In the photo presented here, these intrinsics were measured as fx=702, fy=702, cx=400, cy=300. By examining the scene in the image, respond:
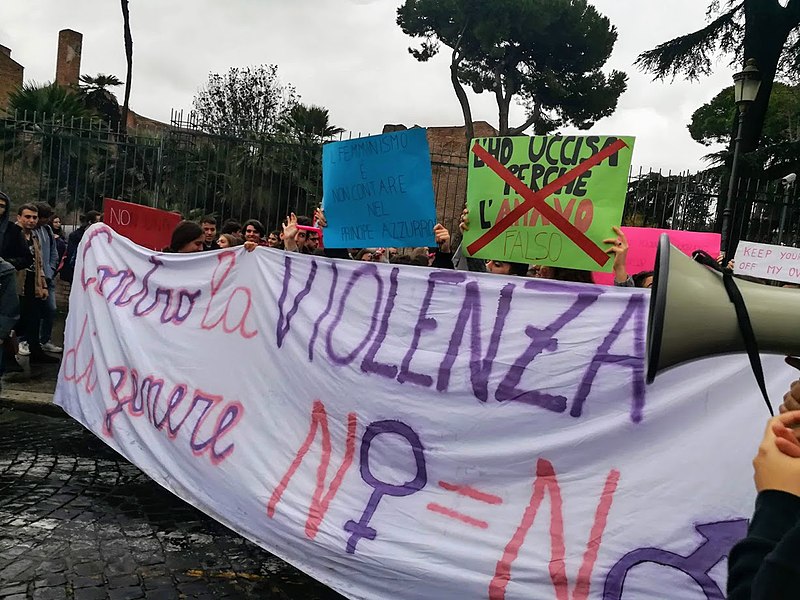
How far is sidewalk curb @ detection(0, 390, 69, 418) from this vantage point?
5500 mm

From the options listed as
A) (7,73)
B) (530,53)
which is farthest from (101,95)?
(530,53)

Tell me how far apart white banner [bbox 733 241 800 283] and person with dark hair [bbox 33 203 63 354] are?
20.3ft

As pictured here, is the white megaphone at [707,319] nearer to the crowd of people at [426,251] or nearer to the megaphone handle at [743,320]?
the megaphone handle at [743,320]

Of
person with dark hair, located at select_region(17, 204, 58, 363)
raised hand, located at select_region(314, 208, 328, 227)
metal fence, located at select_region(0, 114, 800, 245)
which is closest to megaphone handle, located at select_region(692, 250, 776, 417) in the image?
raised hand, located at select_region(314, 208, 328, 227)

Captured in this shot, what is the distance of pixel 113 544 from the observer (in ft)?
10.7

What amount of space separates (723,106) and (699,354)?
36.0 m

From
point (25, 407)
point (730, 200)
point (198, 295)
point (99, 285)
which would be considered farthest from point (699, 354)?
point (730, 200)

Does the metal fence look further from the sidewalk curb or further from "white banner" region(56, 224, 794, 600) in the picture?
"white banner" region(56, 224, 794, 600)

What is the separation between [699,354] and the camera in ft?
3.68

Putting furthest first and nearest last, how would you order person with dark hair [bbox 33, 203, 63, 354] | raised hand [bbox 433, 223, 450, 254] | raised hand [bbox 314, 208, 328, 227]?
person with dark hair [bbox 33, 203, 63, 354], raised hand [bbox 314, 208, 328, 227], raised hand [bbox 433, 223, 450, 254]

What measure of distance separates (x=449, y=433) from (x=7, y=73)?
129ft

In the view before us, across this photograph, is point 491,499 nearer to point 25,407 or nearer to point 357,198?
point 357,198

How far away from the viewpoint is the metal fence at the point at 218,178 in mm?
9078

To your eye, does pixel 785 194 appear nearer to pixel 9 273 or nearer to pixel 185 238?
pixel 185 238
